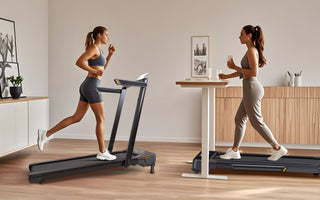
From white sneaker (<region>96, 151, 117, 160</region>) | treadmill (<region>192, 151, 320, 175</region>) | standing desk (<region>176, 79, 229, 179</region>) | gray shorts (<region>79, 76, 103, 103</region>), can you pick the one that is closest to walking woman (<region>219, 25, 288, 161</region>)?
treadmill (<region>192, 151, 320, 175</region>)

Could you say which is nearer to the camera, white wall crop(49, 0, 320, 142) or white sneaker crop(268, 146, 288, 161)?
white sneaker crop(268, 146, 288, 161)

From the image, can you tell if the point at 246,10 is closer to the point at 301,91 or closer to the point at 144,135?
the point at 301,91

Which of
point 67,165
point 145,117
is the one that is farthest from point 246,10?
point 67,165

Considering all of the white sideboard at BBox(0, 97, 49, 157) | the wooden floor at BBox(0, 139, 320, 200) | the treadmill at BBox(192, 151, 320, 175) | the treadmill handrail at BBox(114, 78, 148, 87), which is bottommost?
the wooden floor at BBox(0, 139, 320, 200)

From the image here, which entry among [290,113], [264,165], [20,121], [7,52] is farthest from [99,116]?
[290,113]

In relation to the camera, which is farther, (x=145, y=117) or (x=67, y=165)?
(x=145, y=117)

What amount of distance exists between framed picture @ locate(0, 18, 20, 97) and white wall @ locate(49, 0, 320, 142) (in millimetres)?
1193

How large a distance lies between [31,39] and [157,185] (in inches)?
139

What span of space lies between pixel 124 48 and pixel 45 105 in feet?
5.68

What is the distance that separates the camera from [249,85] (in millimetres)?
3912

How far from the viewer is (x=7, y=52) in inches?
203

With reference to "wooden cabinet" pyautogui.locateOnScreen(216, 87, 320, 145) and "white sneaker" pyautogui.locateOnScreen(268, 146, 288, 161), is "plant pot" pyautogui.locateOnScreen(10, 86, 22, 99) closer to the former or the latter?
"wooden cabinet" pyautogui.locateOnScreen(216, 87, 320, 145)

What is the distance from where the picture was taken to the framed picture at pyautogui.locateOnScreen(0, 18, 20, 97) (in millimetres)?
4996

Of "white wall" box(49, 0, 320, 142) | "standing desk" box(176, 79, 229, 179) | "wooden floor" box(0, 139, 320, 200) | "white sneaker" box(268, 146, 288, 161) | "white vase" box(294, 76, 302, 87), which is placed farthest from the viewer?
"white wall" box(49, 0, 320, 142)
